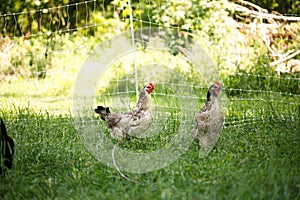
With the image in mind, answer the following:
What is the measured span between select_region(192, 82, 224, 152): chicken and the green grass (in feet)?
0.33

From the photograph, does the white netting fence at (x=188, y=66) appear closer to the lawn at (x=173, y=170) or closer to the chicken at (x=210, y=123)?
the lawn at (x=173, y=170)

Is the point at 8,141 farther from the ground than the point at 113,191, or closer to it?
farther from the ground

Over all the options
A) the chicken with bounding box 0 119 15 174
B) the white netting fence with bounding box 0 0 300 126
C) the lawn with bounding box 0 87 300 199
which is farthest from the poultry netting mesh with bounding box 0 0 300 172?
the chicken with bounding box 0 119 15 174

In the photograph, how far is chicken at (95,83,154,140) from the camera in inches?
185

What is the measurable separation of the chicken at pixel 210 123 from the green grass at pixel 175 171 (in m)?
0.10

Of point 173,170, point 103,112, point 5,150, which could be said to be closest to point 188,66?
point 103,112

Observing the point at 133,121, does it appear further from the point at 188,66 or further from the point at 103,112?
the point at 188,66

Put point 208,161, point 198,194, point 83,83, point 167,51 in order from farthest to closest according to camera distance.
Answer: point 167,51
point 83,83
point 208,161
point 198,194

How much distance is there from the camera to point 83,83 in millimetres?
7219

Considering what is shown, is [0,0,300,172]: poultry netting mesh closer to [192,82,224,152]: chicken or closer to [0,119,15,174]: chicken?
[192,82,224,152]: chicken

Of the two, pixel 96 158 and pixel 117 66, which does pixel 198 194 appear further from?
pixel 117 66

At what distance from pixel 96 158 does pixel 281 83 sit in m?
4.03

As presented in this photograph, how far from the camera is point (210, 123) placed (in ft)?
14.8

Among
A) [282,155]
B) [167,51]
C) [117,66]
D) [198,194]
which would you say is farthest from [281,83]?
[198,194]
